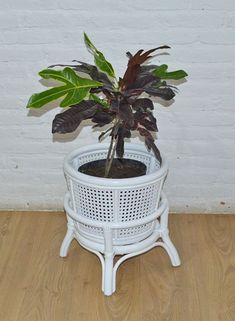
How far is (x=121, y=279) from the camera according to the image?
1660mm

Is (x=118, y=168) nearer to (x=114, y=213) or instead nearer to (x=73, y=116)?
(x=114, y=213)

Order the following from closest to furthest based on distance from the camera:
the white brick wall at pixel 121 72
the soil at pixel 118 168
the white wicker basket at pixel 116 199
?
the white wicker basket at pixel 116 199, the soil at pixel 118 168, the white brick wall at pixel 121 72

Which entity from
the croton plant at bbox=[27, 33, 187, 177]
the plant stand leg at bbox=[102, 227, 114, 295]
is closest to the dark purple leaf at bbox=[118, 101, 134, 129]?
the croton plant at bbox=[27, 33, 187, 177]

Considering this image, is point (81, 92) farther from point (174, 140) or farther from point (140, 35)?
point (174, 140)

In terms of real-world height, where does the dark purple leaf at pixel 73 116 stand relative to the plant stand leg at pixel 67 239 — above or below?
above

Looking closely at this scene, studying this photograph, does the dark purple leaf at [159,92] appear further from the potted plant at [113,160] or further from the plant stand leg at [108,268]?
the plant stand leg at [108,268]

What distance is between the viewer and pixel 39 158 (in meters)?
1.98

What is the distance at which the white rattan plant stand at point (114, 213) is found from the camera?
1476mm

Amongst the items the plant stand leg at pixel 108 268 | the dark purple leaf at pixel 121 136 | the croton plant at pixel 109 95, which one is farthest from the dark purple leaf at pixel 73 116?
the plant stand leg at pixel 108 268

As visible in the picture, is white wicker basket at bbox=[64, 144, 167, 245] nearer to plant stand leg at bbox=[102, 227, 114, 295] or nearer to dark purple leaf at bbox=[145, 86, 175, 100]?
plant stand leg at bbox=[102, 227, 114, 295]

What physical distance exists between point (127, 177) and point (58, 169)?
1.71 feet

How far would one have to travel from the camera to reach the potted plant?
138cm

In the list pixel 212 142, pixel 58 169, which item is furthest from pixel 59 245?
pixel 212 142

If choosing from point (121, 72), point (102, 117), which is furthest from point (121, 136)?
point (121, 72)
